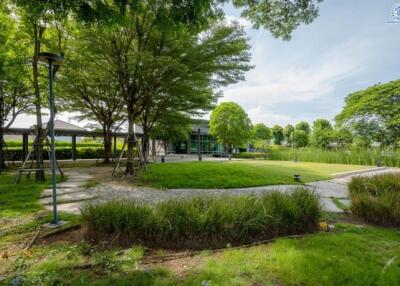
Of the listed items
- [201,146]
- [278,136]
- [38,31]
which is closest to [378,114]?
[201,146]

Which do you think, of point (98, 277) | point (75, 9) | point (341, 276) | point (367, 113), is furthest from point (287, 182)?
point (367, 113)

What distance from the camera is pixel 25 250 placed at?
2.95m

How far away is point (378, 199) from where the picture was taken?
430 cm

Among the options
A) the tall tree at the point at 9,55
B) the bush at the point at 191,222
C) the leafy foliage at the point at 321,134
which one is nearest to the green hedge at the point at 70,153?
the tall tree at the point at 9,55

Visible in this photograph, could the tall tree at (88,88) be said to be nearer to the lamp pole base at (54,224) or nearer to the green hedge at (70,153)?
the green hedge at (70,153)

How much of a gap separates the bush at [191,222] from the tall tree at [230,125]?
24.3 meters

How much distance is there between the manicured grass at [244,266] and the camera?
227 centimetres

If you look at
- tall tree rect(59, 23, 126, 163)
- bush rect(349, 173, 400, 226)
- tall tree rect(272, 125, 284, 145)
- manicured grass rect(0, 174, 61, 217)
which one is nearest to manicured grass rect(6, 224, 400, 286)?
bush rect(349, 173, 400, 226)

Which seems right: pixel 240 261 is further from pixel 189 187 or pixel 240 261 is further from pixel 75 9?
pixel 189 187

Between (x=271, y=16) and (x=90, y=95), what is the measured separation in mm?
12653

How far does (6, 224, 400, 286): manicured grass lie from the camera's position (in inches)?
89.5

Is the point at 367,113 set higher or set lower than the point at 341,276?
higher

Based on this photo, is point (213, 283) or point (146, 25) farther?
point (146, 25)


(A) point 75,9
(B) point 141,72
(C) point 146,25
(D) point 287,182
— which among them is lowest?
(D) point 287,182
